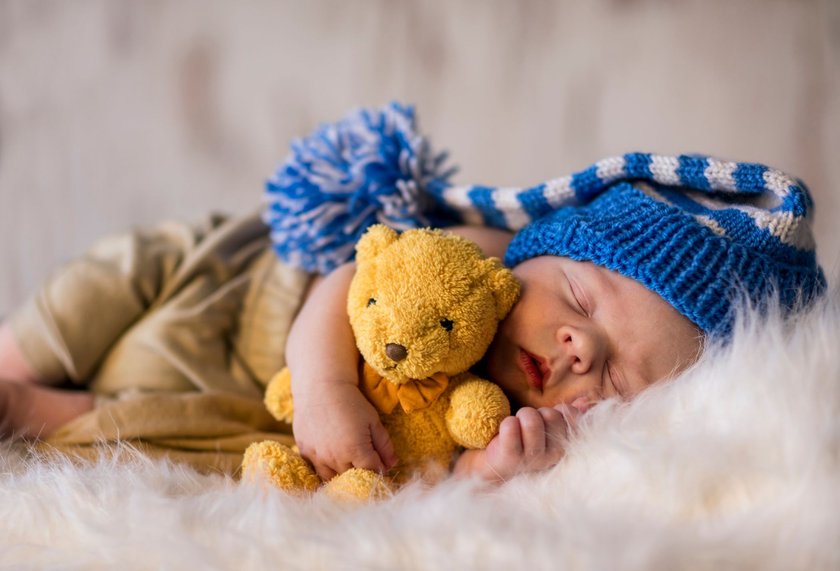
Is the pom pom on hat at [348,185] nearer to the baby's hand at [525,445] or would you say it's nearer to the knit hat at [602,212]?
the knit hat at [602,212]

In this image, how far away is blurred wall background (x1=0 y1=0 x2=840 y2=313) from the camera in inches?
61.8

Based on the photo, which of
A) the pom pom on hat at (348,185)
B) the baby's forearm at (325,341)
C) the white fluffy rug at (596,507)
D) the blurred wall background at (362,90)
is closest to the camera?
the white fluffy rug at (596,507)

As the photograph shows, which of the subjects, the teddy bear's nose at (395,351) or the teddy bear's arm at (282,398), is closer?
the teddy bear's nose at (395,351)

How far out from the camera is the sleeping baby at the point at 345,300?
2.70 ft

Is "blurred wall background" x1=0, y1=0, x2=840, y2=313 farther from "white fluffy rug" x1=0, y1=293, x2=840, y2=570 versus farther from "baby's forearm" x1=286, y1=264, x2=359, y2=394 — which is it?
"white fluffy rug" x1=0, y1=293, x2=840, y2=570

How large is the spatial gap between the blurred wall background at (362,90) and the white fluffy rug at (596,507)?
0.98 m

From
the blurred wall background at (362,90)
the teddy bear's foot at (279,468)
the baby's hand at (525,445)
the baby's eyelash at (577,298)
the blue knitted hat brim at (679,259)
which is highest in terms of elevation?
the blurred wall background at (362,90)

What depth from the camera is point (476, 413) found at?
0.79 meters

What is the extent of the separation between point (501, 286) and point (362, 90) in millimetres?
1002

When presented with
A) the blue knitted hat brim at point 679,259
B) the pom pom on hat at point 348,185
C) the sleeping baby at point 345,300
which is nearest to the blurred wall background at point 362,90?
the sleeping baby at point 345,300

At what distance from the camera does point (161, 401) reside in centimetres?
97

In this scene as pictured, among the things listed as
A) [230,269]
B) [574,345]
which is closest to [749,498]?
[574,345]

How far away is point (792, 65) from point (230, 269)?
1268 millimetres

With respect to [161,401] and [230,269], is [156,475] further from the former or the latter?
[230,269]
